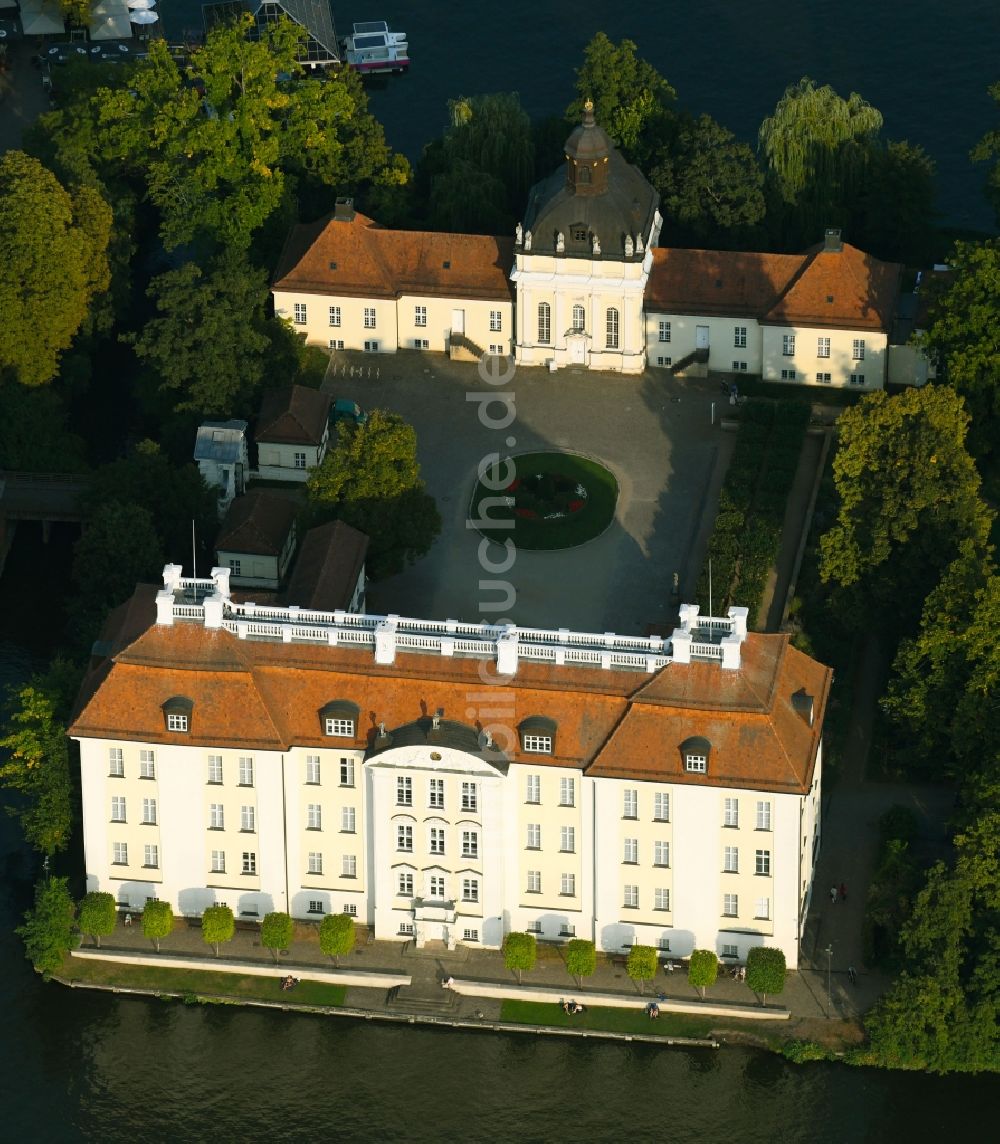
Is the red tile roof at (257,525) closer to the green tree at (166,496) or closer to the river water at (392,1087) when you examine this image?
the green tree at (166,496)

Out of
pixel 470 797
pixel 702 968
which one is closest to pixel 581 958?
pixel 702 968

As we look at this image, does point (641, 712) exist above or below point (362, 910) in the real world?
above

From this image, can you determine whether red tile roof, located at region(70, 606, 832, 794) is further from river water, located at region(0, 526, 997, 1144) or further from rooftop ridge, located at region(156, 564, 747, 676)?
river water, located at region(0, 526, 997, 1144)

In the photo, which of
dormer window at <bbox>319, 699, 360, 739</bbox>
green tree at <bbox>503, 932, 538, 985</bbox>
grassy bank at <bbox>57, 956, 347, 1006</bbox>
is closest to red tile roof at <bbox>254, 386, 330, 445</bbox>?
dormer window at <bbox>319, 699, 360, 739</bbox>

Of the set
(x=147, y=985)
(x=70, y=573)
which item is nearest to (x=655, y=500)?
(x=70, y=573)

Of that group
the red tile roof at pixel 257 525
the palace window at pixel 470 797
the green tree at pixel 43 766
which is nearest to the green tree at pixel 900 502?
the palace window at pixel 470 797

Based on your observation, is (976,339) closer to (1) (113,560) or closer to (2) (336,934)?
(1) (113,560)

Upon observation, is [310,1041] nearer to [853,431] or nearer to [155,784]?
[155,784]
